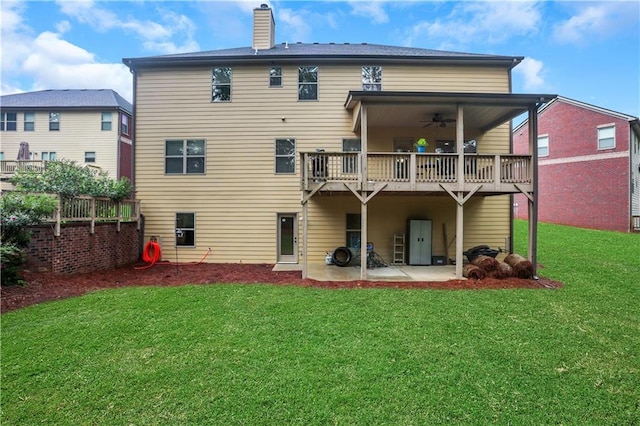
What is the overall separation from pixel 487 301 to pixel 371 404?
4352 millimetres

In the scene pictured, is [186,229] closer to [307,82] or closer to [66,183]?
[66,183]

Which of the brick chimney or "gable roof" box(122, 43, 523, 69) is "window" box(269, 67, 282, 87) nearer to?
"gable roof" box(122, 43, 523, 69)

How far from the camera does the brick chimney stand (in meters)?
11.8

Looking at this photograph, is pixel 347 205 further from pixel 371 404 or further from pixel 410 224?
pixel 371 404

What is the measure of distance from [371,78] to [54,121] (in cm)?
2109

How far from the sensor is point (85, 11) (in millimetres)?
13508

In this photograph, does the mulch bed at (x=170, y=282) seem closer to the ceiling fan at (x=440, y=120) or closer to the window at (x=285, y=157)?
the window at (x=285, y=157)

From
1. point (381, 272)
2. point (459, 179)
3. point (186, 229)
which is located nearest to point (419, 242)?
point (381, 272)

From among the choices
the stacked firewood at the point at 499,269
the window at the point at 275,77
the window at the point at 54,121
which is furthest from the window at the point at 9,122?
the stacked firewood at the point at 499,269

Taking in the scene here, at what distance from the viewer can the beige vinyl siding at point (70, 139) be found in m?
18.9

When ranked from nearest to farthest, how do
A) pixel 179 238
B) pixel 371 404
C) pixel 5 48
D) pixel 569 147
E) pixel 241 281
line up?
pixel 371 404
pixel 241 281
pixel 5 48
pixel 179 238
pixel 569 147

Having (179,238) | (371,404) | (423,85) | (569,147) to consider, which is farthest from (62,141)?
(569,147)

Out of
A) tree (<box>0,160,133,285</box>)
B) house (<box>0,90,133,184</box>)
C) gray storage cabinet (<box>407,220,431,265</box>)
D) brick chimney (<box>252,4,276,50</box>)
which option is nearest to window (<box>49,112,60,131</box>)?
house (<box>0,90,133,184</box>)

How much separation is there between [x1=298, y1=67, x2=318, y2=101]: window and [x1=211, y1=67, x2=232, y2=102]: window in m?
2.64
